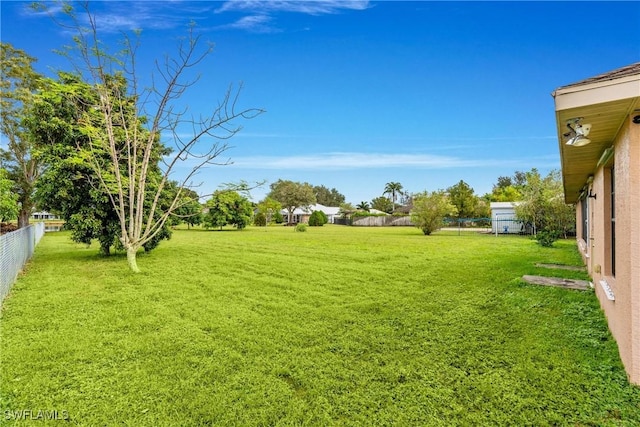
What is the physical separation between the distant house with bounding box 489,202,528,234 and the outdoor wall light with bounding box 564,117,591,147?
2216 cm

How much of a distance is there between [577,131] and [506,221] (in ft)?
76.5

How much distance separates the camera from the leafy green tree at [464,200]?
3659 centimetres

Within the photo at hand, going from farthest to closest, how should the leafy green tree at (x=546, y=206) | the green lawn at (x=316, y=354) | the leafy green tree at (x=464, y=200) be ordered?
the leafy green tree at (x=464, y=200) → the leafy green tree at (x=546, y=206) → the green lawn at (x=316, y=354)

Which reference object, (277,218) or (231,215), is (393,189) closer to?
(277,218)

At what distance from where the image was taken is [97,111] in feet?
34.6

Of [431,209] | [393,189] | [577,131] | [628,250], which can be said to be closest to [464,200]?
[431,209]

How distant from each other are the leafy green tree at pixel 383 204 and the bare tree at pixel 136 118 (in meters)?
63.6

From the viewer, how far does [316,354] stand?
4.14 m

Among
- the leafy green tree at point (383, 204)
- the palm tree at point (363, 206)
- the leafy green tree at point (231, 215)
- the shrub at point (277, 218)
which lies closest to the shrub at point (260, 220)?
the shrub at point (277, 218)

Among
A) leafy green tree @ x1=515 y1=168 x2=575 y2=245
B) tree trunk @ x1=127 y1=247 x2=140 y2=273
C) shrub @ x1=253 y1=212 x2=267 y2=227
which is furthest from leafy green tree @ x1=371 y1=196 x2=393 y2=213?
tree trunk @ x1=127 y1=247 x2=140 y2=273

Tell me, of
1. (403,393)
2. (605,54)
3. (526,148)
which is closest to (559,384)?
(403,393)

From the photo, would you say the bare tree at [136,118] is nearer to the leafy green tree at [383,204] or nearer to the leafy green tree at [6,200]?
the leafy green tree at [6,200]

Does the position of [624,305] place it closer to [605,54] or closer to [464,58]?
[605,54]

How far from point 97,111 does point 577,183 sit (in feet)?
44.7
